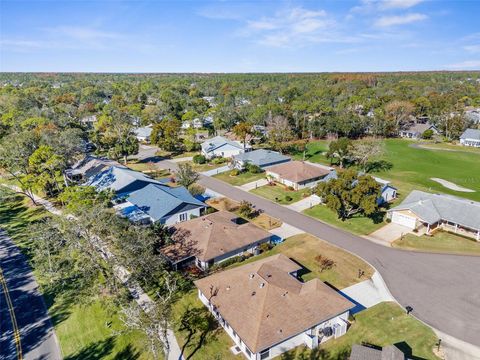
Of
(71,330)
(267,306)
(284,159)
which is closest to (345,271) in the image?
(267,306)

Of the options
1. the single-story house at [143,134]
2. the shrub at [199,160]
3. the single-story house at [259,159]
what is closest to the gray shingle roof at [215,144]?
the shrub at [199,160]

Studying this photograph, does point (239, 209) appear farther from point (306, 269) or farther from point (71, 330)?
point (71, 330)

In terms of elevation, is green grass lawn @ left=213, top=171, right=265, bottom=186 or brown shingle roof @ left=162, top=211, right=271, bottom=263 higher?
brown shingle roof @ left=162, top=211, right=271, bottom=263

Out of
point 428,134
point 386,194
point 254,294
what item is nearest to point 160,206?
point 254,294

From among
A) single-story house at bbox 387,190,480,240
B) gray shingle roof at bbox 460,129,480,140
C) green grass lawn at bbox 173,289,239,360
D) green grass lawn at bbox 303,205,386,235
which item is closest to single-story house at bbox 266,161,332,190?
green grass lawn at bbox 303,205,386,235

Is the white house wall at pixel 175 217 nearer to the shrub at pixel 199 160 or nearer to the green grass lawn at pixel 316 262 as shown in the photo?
the green grass lawn at pixel 316 262

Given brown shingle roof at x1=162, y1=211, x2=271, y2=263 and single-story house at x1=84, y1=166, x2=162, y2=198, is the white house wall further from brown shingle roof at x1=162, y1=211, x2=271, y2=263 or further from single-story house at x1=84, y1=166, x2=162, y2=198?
single-story house at x1=84, y1=166, x2=162, y2=198

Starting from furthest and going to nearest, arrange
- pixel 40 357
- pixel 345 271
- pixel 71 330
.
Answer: pixel 345 271
pixel 71 330
pixel 40 357
